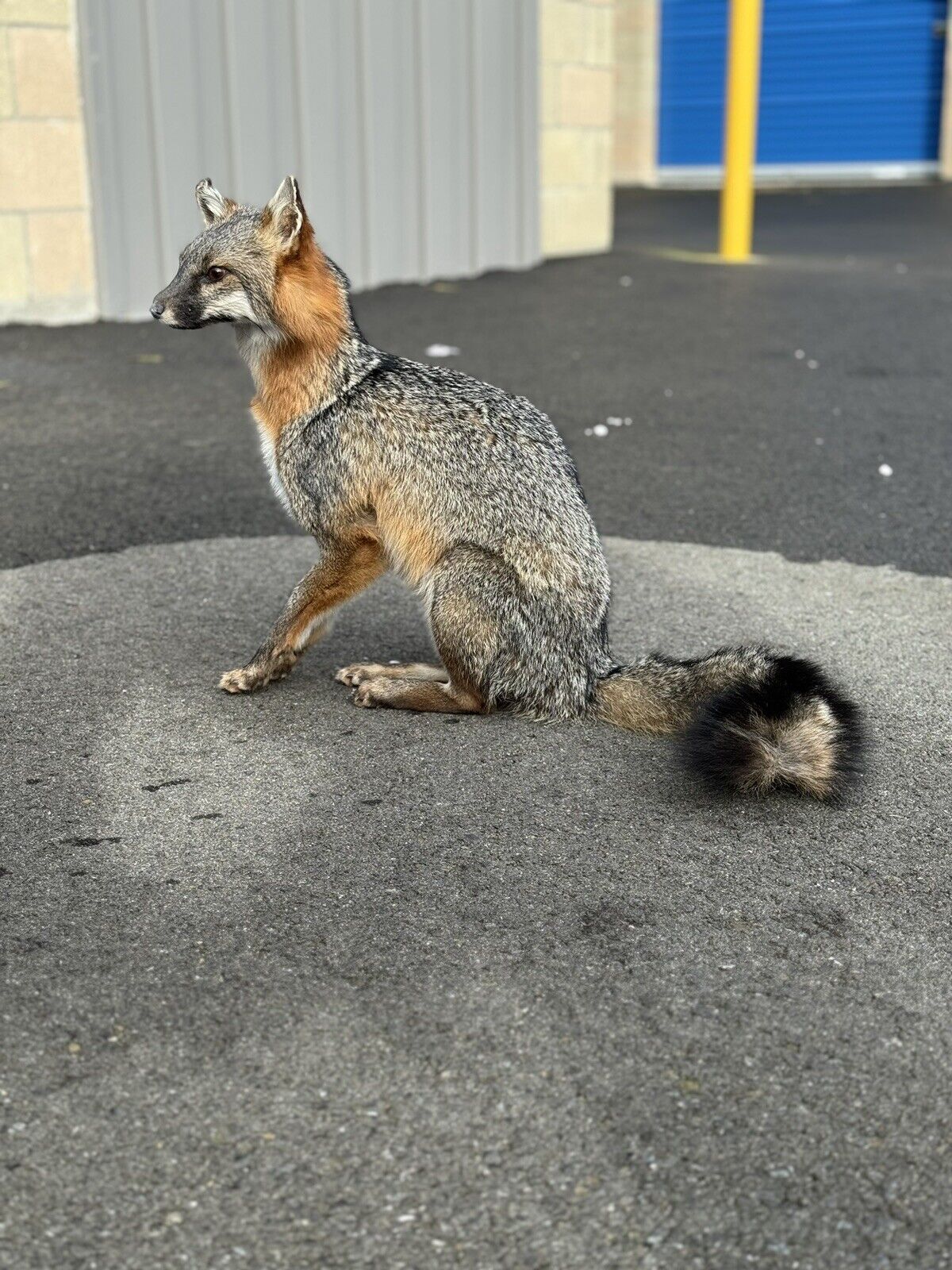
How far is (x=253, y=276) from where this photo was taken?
159 inches

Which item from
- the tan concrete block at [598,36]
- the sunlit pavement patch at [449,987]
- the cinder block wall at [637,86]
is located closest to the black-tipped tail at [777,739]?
the sunlit pavement patch at [449,987]

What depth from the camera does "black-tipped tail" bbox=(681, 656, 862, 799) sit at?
3.46 meters

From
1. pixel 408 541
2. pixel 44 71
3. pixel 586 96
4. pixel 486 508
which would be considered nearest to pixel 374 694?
pixel 408 541

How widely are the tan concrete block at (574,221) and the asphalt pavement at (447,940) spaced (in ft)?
31.8

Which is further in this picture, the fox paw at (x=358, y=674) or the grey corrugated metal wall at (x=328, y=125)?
the grey corrugated metal wall at (x=328, y=125)

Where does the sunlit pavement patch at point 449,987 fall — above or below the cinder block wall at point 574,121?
below

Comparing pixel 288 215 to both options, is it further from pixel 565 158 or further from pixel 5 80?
pixel 565 158

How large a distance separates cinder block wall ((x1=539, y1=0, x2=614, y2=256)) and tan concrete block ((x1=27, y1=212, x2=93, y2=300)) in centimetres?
559

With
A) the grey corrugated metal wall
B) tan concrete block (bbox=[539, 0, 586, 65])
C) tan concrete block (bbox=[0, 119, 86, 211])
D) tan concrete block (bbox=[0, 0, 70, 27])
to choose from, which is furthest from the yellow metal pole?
tan concrete block (bbox=[0, 119, 86, 211])

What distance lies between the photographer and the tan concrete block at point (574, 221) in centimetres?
1516

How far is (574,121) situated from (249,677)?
40.1 feet

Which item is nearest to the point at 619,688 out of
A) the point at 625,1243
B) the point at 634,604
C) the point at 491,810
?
the point at 491,810

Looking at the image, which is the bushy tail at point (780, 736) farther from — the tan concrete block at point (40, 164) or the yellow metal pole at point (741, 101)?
the yellow metal pole at point (741, 101)

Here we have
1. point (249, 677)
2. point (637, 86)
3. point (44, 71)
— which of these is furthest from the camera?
point (637, 86)
